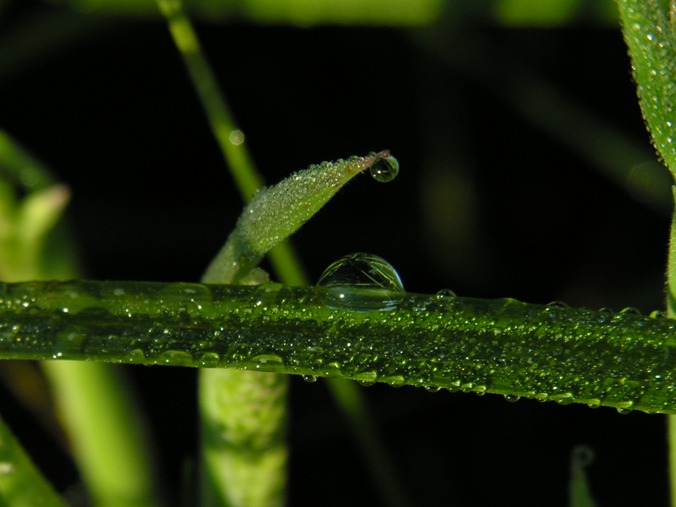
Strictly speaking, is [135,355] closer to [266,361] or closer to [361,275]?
[266,361]

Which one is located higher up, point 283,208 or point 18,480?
point 283,208

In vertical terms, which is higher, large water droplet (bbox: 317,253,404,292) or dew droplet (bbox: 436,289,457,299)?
large water droplet (bbox: 317,253,404,292)

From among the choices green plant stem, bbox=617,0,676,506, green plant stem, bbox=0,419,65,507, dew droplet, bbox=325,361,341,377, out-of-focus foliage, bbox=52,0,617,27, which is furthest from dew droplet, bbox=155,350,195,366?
out-of-focus foliage, bbox=52,0,617,27

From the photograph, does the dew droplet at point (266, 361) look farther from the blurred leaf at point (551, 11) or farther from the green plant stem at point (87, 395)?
the blurred leaf at point (551, 11)

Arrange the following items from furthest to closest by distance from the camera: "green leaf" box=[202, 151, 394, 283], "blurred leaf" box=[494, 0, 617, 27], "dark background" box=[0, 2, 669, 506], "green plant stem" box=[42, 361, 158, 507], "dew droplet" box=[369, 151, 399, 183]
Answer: "dark background" box=[0, 2, 669, 506] → "blurred leaf" box=[494, 0, 617, 27] → "green plant stem" box=[42, 361, 158, 507] → "dew droplet" box=[369, 151, 399, 183] → "green leaf" box=[202, 151, 394, 283]

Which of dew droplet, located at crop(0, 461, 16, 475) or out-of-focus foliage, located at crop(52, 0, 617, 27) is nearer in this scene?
dew droplet, located at crop(0, 461, 16, 475)

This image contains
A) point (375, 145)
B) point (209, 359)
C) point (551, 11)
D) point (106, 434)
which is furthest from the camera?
point (375, 145)

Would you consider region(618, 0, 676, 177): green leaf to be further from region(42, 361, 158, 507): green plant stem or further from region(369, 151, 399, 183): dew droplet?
region(42, 361, 158, 507): green plant stem

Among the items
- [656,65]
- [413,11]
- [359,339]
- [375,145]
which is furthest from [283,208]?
[375,145]
